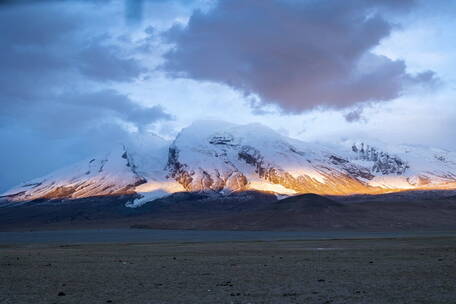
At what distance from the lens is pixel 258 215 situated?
161 meters

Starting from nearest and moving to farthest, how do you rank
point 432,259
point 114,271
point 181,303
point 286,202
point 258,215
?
point 181,303 < point 114,271 < point 432,259 < point 258,215 < point 286,202

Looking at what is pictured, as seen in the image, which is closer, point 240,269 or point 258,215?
point 240,269

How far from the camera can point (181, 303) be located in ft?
63.5

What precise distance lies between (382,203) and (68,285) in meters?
159

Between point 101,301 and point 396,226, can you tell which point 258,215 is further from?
point 101,301

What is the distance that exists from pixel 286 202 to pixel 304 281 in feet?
486

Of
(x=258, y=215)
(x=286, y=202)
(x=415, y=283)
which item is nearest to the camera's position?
(x=415, y=283)

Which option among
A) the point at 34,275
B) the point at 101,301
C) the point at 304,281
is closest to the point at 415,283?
the point at 304,281

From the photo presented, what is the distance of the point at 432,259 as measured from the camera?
36156mm

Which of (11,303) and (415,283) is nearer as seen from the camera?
(11,303)

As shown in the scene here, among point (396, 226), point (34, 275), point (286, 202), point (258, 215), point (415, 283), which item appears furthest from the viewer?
point (286, 202)

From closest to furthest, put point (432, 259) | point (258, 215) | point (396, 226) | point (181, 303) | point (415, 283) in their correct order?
point (181, 303) < point (415, 283) < point (432, 259) < point (396, 226) < point (258, 215)

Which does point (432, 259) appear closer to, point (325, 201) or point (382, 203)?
point (325, 201)

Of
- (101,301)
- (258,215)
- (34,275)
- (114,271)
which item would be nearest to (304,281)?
(101,301)
